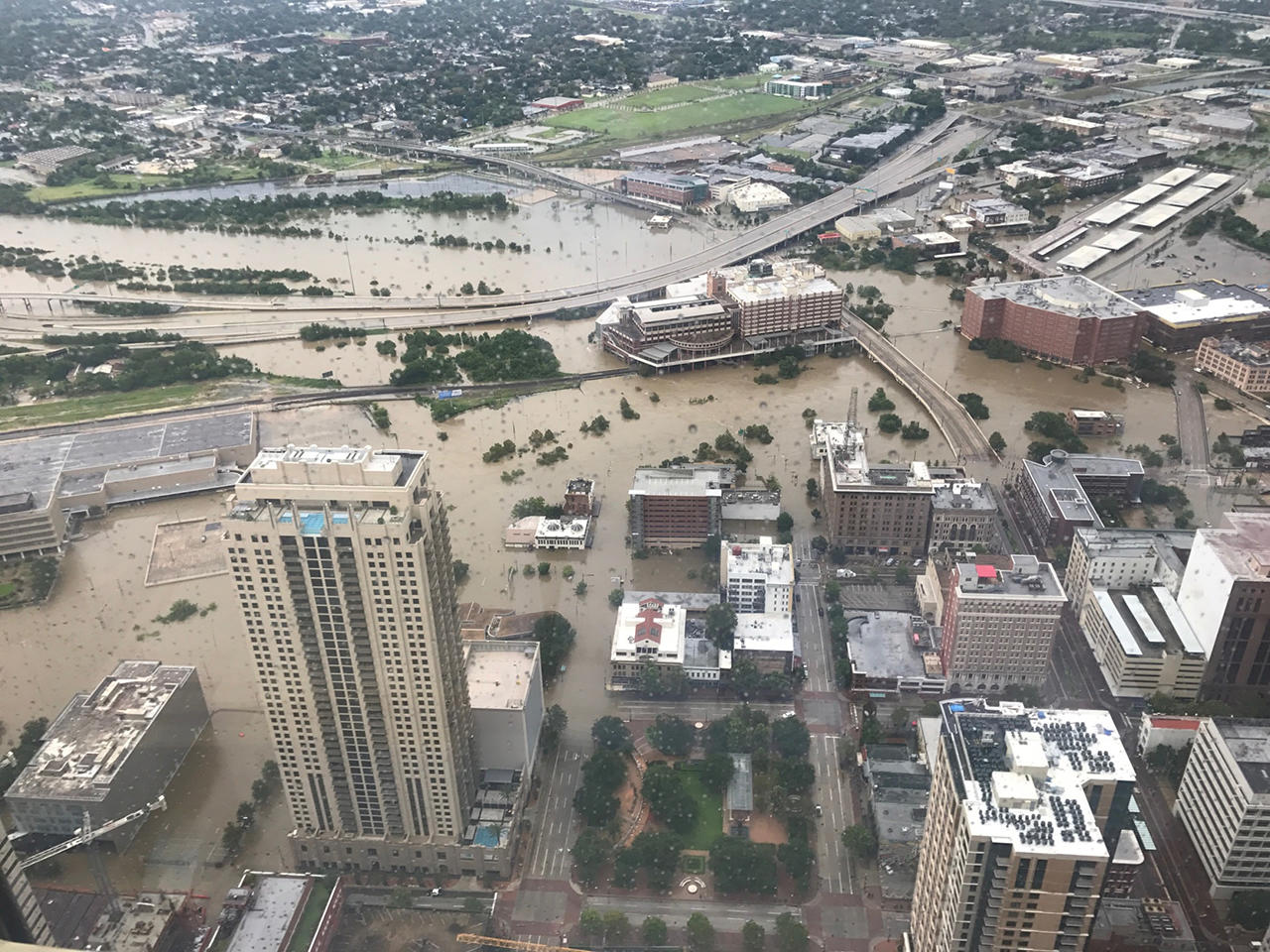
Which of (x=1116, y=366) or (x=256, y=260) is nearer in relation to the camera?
Answer: (x=1116, y=366)

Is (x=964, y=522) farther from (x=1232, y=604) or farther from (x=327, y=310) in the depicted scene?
(x=327, y=310)

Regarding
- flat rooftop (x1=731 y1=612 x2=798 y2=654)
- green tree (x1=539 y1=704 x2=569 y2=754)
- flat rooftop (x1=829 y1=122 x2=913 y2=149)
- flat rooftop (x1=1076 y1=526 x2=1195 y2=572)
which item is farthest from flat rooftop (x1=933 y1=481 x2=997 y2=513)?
flat rooftop (x1=829 y1=122 x2=913 y2=149)

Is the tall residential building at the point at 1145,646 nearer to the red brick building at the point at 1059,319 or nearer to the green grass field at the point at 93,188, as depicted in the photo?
the red brick building at the point at 1059,319

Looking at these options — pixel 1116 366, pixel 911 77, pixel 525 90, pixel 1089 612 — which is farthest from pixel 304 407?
pixel 911 77

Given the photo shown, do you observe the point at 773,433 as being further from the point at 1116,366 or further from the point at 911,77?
the point at 911,77

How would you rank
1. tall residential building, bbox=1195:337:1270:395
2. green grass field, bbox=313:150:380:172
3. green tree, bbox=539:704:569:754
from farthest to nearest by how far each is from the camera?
green grass field, bbox=313:150:380:172, tall residential building, bbox=1195:337:1270:395, green tree, bbox=539:704:569:754

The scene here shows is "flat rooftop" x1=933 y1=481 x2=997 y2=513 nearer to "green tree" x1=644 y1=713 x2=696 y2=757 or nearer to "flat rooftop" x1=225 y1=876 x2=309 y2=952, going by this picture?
"green tree" x1=644 y1=713 x2=696 y2=757

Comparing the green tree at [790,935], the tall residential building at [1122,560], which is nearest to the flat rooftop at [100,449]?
the green tree at [790,935]
